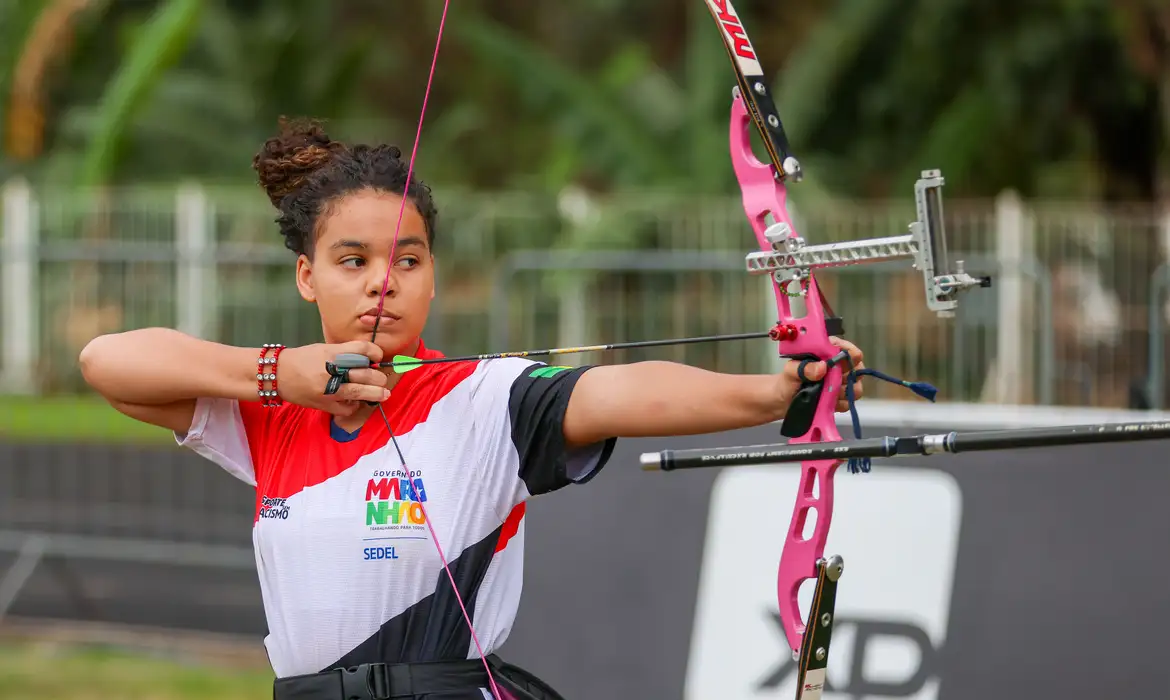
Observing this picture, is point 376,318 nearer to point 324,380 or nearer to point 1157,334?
point 324,380

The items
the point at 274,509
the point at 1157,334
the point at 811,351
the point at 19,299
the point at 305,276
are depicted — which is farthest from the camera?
the point at 19,299

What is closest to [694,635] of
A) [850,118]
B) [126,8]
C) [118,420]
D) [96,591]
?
[96,591]

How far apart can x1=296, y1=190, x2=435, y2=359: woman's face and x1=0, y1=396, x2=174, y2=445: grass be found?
6.96 metres

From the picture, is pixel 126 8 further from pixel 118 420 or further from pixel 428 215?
pixel 428 215

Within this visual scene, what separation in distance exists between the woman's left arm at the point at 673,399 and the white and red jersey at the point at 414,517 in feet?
0.17

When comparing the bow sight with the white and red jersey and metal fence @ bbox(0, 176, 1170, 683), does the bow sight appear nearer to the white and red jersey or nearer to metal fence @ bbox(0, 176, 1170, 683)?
the white and red jersey

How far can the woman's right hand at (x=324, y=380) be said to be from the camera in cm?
246

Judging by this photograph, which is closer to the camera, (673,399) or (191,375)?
Answer: (673,399)

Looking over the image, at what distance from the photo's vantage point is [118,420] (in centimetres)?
966

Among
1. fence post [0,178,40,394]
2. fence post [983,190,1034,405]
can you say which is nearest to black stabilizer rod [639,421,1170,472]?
fence post [983,190,1034,405]

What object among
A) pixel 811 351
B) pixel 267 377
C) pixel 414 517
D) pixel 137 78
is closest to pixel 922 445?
pixel 811 351

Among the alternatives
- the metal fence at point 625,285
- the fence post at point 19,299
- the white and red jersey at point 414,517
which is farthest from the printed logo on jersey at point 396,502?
the fence post at point 19,299

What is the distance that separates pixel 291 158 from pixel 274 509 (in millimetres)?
614

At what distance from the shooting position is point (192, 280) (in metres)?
11.4
